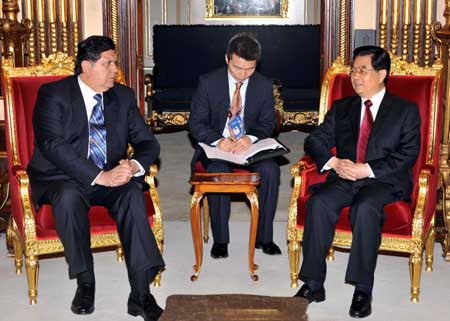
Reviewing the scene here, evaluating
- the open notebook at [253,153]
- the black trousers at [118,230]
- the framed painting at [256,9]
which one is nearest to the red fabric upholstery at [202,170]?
the open notebook at [253,153]

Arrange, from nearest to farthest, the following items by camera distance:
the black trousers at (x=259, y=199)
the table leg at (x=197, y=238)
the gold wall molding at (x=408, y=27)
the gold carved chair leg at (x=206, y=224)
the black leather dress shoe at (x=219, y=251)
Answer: the table leg at (x=197, y=238), the black trousers at (x=259, y=199), the black leather dress shoe at (x=219, y=251), the gold carved chair leg at (x=206, y=224), the gold wall molding at (x=408, y=27)

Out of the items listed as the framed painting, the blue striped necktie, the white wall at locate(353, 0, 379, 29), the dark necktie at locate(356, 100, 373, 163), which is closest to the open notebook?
the dark necktie at locate(356, 100, 373, 163)

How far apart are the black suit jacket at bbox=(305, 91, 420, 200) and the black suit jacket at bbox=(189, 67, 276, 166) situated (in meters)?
0.54

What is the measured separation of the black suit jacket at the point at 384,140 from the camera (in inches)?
197

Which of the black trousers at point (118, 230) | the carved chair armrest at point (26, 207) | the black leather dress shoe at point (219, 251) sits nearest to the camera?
the black trousers at point (118, 230)

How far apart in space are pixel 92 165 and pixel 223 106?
1137mm

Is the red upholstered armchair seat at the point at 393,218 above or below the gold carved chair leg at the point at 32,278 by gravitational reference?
above

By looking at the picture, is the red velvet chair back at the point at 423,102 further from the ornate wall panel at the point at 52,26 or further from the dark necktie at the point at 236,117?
the ornate wall panel at the point at 52,26

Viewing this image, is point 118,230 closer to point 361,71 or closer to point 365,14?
point 361,71

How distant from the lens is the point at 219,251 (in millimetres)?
5703

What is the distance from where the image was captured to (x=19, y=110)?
527 cm

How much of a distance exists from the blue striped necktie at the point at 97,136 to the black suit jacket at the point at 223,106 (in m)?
0.77

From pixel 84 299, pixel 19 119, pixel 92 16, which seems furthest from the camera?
pixel 92 16

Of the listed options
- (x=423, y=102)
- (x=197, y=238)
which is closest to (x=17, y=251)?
(x=197, y=238)
